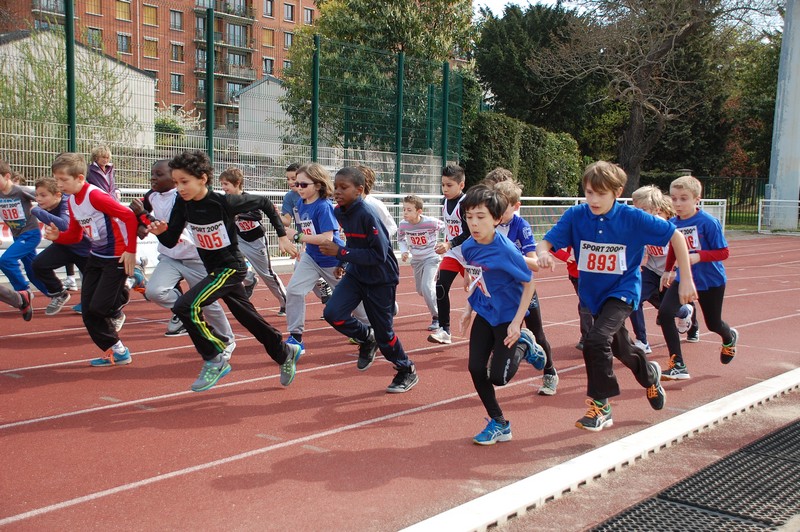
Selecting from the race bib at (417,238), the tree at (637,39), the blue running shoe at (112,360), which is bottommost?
the blue running shoe at (112,360)

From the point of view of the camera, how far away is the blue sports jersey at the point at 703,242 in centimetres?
701

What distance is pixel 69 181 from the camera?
691 cm

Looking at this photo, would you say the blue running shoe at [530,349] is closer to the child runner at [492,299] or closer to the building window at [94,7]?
the child runner at [492,299]

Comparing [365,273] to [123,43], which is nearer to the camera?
[365,273]

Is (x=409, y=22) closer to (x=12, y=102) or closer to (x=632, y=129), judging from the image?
(x=632, y=129)

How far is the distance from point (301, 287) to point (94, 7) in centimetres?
869

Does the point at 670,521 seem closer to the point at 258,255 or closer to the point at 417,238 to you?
the point at 417,238

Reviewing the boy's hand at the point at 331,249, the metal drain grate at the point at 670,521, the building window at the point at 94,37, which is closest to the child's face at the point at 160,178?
the boy's hand at the point at 331,249

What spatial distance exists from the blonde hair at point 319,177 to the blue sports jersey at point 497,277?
2.51 m

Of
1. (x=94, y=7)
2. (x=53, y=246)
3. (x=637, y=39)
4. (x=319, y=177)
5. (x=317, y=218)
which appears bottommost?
(x=53, y=246)

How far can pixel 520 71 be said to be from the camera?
35.9m

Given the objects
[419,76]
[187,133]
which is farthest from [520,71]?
[187,133]

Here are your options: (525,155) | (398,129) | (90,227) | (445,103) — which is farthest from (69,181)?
(525,155)

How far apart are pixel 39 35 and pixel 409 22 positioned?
16108 millimetres
